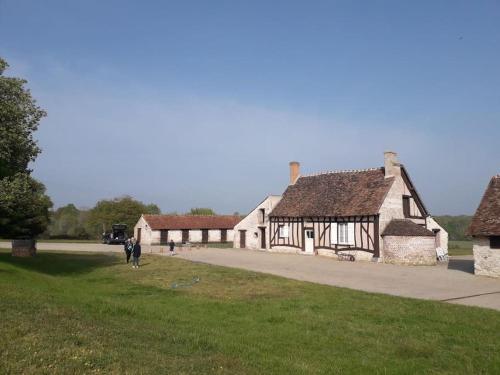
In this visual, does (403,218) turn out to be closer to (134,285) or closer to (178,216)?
(134,285)

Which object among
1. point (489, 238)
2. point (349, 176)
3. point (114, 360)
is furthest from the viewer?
point (349, 176)

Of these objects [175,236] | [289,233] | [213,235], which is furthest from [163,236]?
[289,233]

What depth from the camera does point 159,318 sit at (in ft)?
33.4

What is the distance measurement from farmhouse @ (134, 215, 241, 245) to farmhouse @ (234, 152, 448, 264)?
14902 millimetres

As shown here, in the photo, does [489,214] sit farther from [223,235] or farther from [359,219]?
[223,235]

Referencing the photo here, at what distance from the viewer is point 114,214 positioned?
60.9 m

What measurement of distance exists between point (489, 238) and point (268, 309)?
501 inches

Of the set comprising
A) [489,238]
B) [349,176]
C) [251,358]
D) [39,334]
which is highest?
[349,176]

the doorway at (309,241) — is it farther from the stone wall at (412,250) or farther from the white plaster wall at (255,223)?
the stone wall at (412,250)

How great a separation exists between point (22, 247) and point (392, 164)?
900 inches

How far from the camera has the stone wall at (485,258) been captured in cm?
1902

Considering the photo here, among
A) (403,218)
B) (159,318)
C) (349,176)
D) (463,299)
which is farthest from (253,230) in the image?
(159,318)

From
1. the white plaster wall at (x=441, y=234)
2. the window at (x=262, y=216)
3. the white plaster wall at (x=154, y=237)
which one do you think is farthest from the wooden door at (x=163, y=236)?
the white plaster wall at (x=441, y=234)

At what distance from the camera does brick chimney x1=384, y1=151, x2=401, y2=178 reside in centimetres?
2836
